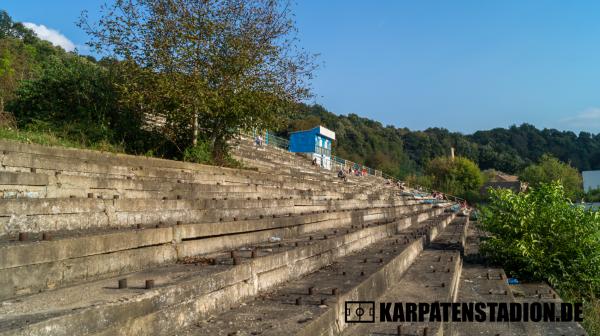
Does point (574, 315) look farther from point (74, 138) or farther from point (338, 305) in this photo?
point (74, 138)

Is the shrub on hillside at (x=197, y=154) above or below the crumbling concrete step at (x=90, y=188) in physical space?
above

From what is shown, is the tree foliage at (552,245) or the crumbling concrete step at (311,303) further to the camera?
the tree foliage at (552,245)

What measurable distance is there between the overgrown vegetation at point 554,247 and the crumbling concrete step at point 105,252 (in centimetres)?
408

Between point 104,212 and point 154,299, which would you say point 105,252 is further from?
point 104,212

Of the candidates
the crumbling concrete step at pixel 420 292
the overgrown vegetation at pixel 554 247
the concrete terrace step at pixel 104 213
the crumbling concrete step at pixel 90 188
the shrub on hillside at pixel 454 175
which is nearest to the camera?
the crumbling concrete step at pixel 420 292

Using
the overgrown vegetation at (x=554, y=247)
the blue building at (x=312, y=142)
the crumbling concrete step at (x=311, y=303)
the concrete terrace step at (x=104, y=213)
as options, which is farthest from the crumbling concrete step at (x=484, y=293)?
the blue building at (x=312, y=142)

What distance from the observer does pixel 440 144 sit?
116 metres

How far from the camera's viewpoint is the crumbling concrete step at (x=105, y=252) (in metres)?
2.66

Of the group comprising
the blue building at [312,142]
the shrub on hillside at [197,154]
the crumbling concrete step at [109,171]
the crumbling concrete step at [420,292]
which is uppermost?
the blue building at [312,142]

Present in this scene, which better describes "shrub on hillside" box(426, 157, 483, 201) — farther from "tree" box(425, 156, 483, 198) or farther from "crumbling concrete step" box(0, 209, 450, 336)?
"crumbling concrete step" box(0, 209, 450, 336)

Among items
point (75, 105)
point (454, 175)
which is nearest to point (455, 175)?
point (454, 175)

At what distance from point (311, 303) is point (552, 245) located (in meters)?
5.39

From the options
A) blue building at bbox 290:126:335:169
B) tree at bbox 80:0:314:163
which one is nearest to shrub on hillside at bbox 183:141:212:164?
tree at bbox 80:0:314:163

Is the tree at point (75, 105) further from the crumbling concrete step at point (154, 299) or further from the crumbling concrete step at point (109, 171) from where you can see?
the crumbling concrete step at point (154, 299)
